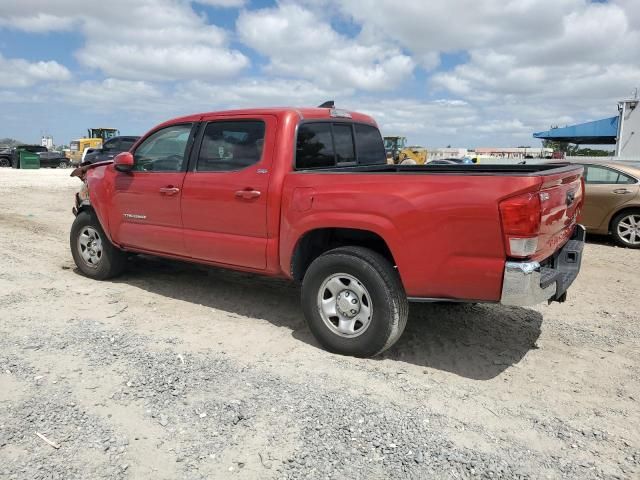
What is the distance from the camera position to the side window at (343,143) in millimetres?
5188

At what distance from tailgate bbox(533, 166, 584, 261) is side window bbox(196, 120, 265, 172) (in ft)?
7.66

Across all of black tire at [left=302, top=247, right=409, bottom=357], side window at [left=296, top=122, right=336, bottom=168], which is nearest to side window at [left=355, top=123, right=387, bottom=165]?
side window at [left=296, top=122, right=336, bottom=168]

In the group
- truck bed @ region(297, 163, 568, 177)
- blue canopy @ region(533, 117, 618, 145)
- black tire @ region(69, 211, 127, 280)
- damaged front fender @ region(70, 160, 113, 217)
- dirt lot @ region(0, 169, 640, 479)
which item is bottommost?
dirt lot @ region(0, 169, 640, 479)

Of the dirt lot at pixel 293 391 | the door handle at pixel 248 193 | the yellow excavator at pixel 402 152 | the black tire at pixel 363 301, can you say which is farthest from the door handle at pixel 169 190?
the yellow excavator at pixel 402 152

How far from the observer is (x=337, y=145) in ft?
17.0

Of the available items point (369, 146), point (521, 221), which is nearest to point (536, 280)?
point (521, 221)

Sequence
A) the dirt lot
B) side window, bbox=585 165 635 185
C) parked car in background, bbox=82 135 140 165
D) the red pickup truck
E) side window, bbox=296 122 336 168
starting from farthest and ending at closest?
parked car in background, bbox=82 135 140 165 → side window, bbox=585 165 635 185 → side window, bbox=296 122 336 168 → the red pickup truck → the dirt lot

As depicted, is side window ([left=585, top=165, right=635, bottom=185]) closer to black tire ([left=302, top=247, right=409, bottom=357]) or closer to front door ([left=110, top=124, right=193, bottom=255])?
black tire ([left=302, top=247, right=409, bottom=357])

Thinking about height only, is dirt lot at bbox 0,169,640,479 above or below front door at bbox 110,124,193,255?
below

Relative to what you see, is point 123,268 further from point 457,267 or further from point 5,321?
point 457,267

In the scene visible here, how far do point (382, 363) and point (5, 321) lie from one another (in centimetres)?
334

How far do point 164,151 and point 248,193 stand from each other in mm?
1394

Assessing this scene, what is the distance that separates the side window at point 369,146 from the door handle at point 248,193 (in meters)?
1.39

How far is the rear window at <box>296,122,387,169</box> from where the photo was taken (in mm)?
4738
